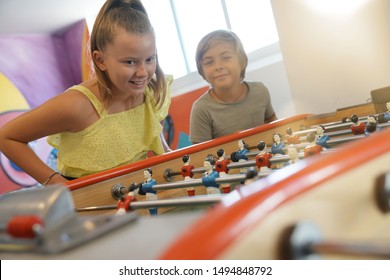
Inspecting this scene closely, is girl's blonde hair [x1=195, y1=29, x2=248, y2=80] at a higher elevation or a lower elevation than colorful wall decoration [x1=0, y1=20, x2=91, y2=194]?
lower

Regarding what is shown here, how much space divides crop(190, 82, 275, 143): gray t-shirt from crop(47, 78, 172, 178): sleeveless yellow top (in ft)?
1.60

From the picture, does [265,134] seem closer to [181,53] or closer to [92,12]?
[181,53]

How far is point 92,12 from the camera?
4656 mm

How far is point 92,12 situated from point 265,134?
3.77 m

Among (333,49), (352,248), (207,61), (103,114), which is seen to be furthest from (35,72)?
(352,248)

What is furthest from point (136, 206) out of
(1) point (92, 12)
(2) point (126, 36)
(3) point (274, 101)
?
(1) point (92, 12)

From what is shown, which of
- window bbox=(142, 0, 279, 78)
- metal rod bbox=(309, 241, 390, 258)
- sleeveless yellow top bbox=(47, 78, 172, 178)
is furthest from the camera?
window bbox=(142, 0, 279, 78)

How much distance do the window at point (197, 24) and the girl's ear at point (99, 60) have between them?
207 centimetres

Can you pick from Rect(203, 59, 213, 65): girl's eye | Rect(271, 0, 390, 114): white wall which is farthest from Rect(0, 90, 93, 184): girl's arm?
Rect(271, 0, 390, 114): white wall

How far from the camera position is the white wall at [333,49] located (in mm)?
2057

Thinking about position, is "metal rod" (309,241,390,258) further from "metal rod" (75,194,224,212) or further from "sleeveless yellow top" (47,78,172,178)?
"sleeveless yellow top" (47,78,172,178)

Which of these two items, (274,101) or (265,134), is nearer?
(265,134)

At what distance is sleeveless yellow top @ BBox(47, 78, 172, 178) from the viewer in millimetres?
1444

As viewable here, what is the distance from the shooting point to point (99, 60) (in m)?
1.46
